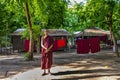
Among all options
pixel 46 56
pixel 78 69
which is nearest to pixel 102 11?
pixel 78 69

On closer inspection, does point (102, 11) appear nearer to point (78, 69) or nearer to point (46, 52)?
→ point (78, 69)

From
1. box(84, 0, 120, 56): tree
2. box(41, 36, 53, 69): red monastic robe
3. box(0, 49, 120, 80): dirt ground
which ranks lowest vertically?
box(0, 49, 120, 80): dirt ground

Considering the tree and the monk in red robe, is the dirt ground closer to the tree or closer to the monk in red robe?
the monk in red robe

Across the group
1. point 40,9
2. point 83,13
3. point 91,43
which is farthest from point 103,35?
point 40,9

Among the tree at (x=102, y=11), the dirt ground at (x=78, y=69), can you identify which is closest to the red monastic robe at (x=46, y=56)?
the dirt ground at (x=78, y=69)

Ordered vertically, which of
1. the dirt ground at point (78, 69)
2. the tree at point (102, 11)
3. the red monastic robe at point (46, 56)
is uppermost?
the tree at point (102, 11)

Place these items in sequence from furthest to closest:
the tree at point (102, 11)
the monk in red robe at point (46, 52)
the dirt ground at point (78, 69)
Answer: the tree at point (102, 11) < the monk in red robe at point (46, 52) < the dirt ground at point (78, 69)

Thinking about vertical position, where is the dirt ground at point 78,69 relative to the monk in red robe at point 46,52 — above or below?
below

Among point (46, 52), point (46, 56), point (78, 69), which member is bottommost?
point (78, 69)

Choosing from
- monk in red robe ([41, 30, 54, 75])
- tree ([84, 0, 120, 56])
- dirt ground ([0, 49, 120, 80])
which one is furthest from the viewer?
tree ([84, 0, 120, 56])

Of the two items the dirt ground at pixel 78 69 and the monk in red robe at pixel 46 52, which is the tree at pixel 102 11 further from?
the monk in red robe at pixel 46 52

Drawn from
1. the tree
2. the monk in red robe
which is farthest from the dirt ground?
the tree

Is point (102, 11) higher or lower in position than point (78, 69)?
higher

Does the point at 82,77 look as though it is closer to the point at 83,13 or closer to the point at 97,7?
the point at 97,7
